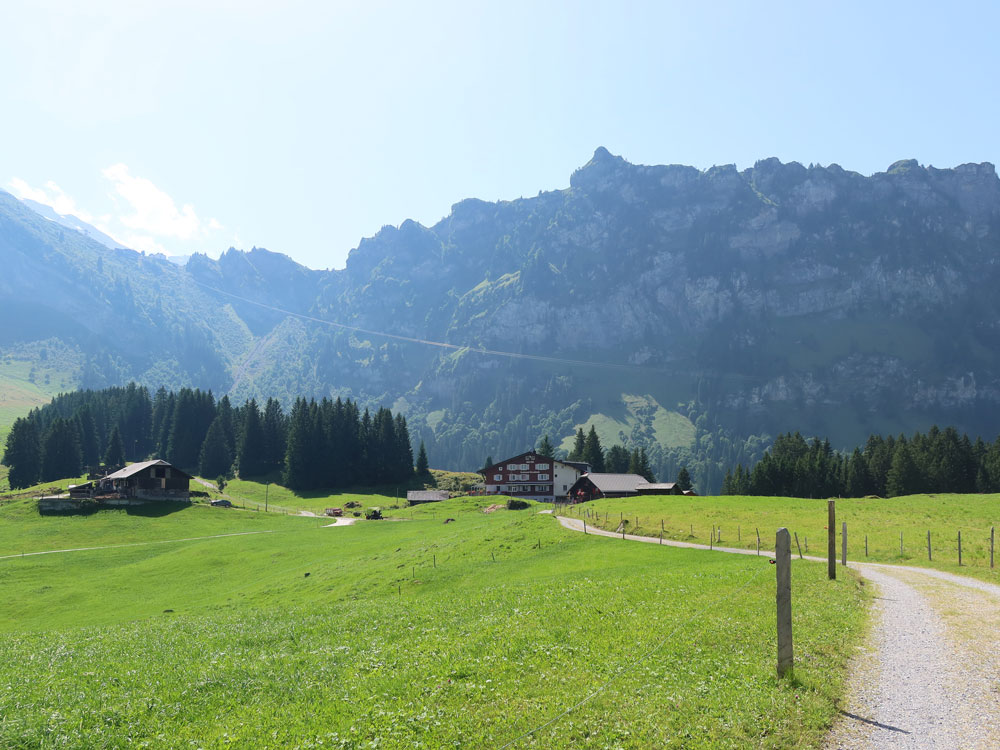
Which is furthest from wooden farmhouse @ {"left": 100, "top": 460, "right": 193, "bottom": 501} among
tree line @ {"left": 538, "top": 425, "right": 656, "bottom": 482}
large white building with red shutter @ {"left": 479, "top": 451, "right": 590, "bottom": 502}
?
tree line @ {"left": 538, "top": 425, "right": 656, "bottom": 482}

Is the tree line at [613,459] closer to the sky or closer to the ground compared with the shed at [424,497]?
closer to the sky

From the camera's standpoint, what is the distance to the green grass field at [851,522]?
4534 centimetres

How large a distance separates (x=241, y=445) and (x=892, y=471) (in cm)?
17004

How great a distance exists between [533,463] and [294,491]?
65.4 m

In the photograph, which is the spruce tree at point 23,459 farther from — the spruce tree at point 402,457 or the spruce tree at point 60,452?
the spruce tree at point 402,457

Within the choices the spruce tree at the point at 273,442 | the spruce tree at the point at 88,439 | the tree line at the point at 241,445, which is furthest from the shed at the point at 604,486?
the spruce tree at the point at 88,439

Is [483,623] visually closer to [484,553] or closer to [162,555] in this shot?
[484,553]

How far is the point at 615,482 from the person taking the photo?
127m

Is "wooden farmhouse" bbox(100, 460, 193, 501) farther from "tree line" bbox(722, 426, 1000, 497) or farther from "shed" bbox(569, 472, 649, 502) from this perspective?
"tree line" bbox(722, 426, 1000, 497)

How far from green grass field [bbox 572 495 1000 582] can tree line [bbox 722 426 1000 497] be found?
41572mm

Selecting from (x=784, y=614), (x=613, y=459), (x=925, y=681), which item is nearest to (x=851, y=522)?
(x=925, y=681)

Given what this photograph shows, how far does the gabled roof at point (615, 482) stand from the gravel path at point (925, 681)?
3958 inches

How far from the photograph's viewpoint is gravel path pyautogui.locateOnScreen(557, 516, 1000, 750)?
38.1 feet

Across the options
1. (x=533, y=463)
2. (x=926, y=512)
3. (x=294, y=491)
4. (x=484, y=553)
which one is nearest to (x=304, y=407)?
(x=294, y=491)
